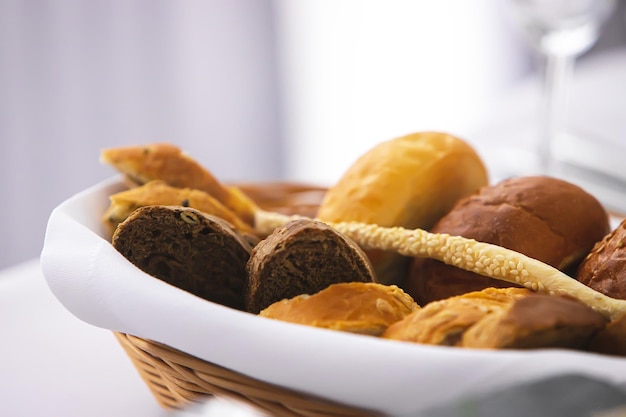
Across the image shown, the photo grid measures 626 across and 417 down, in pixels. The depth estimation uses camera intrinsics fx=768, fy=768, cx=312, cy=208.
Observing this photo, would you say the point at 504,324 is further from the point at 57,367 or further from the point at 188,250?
the point at 57,367

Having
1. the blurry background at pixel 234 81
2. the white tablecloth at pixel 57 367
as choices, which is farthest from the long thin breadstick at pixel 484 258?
the blurry background at pixel 234 81

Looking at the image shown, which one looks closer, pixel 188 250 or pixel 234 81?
pixel 188 250

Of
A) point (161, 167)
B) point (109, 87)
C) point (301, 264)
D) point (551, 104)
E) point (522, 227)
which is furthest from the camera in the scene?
point (109, 87)

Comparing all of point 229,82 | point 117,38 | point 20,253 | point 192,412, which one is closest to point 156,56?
point 117,38

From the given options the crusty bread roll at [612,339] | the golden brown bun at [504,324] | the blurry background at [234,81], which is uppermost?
the golden brown bun at [504,324]

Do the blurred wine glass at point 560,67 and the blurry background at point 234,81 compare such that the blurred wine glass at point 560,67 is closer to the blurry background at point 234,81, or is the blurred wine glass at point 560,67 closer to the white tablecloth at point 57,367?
the blurry background at point 234,81

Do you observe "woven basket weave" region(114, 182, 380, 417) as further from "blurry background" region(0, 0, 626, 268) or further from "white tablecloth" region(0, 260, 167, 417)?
"blurry background" region(0, 0, 626, 268)

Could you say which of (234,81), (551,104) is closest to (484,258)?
(551,104)
